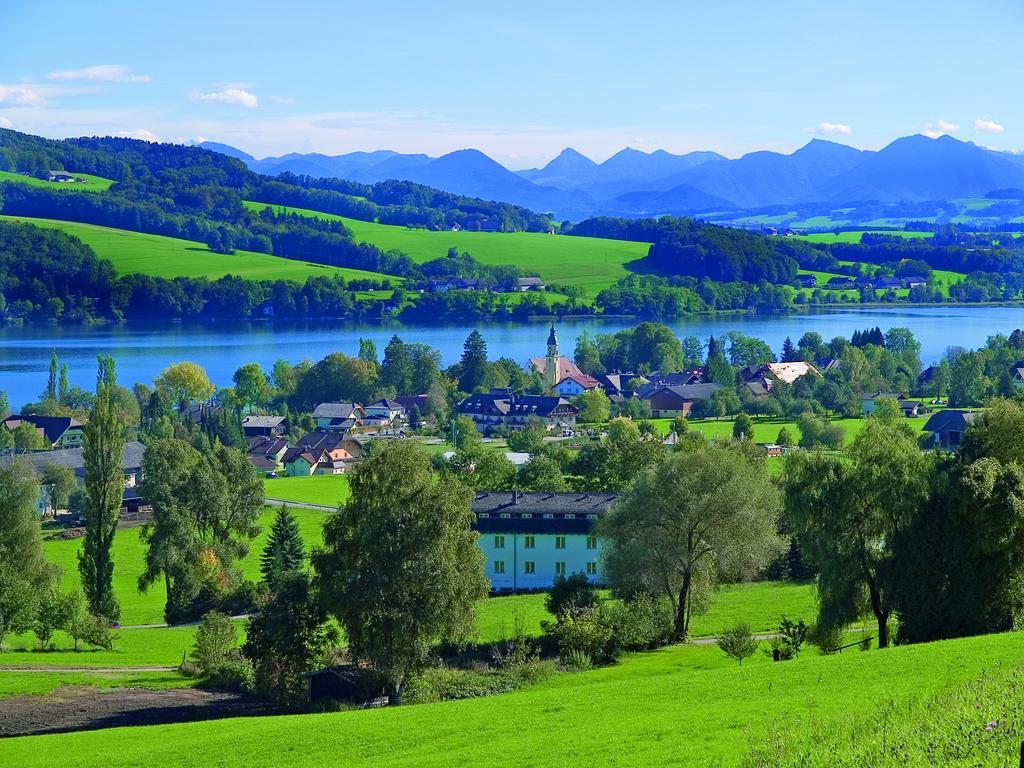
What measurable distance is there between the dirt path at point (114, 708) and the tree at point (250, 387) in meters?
58.0

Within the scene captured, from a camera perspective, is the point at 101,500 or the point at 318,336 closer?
the point at 101,500

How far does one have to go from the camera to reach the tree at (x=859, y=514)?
2061 cm

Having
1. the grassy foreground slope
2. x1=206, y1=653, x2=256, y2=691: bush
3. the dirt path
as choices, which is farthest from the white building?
the grassy foreground slope

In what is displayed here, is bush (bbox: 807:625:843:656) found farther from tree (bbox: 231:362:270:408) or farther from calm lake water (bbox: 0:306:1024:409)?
calm lake water (bbox: 0:306:1024:409)

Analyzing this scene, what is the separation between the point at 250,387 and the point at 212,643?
189 ft

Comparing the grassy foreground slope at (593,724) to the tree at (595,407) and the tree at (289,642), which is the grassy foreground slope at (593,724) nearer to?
the tree at (289,642)

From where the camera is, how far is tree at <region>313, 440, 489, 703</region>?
66.7 feet

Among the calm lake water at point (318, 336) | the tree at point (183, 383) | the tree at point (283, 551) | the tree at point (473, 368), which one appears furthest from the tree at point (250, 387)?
the tree at point (283, 551)

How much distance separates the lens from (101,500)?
101 ft

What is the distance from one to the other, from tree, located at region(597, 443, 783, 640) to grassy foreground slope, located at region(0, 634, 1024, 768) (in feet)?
25.0

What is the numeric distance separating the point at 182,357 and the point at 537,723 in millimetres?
94027

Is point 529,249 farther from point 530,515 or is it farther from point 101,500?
point 101,500

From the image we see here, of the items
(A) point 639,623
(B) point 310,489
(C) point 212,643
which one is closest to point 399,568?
(C) point 212,643

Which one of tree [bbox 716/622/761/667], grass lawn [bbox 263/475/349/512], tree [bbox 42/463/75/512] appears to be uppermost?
tree [bbox 716/622/761/667]
